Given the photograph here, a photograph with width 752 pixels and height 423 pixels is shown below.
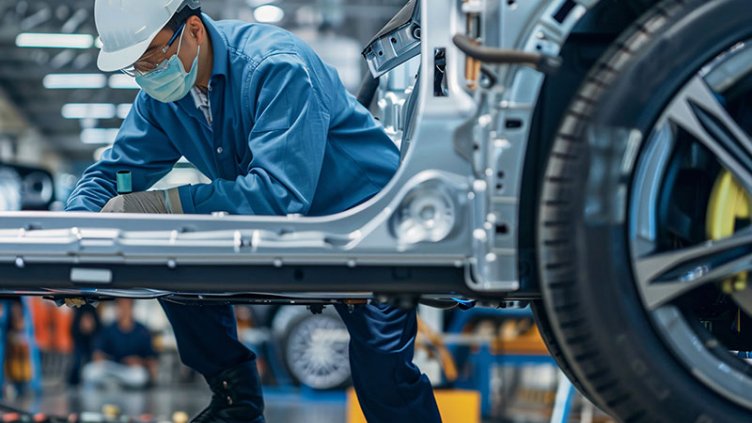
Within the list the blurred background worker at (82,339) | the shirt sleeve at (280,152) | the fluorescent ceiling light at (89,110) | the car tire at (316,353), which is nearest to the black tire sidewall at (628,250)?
the shirt sleeve at (280,152)

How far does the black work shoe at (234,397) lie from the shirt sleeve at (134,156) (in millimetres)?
660

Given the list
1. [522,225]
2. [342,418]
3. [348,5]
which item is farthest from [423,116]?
[348,5]

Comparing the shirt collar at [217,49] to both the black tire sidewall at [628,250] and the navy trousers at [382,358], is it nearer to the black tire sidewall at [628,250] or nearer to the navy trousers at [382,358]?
the navy trousers at [382,358]

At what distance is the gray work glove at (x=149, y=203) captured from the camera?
255 cm

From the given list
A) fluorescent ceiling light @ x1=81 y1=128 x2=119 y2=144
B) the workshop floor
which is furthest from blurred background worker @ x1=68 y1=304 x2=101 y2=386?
fluorescent ceiling light @ x1=81 y1=128 x2=119 y2=144

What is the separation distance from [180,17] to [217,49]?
0.14m

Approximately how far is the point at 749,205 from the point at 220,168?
1460mm

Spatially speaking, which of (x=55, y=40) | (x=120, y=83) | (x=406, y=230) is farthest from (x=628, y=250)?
(x=120, y=83)

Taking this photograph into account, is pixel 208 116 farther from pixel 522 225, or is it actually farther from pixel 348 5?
pixel 348 5

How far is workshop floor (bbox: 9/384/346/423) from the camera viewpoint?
362 inches

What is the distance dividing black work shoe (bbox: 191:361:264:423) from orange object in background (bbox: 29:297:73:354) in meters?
12.1

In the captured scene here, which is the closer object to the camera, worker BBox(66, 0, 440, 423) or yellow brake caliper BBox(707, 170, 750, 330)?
yellow brake caliper BBox(707, 170, 750, 330)

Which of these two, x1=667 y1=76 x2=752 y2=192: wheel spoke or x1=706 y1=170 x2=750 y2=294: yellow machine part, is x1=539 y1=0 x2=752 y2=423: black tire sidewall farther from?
x1=706 y1=170 x2=750 y2=294: yellow machine part

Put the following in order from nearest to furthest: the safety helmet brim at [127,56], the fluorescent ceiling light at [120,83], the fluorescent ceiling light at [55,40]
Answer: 1. the safety helmet brim at [127,56]
2. the fluorescent ceiling light at [55,40]
3. the fluorescent ceiling light at [120,83]
